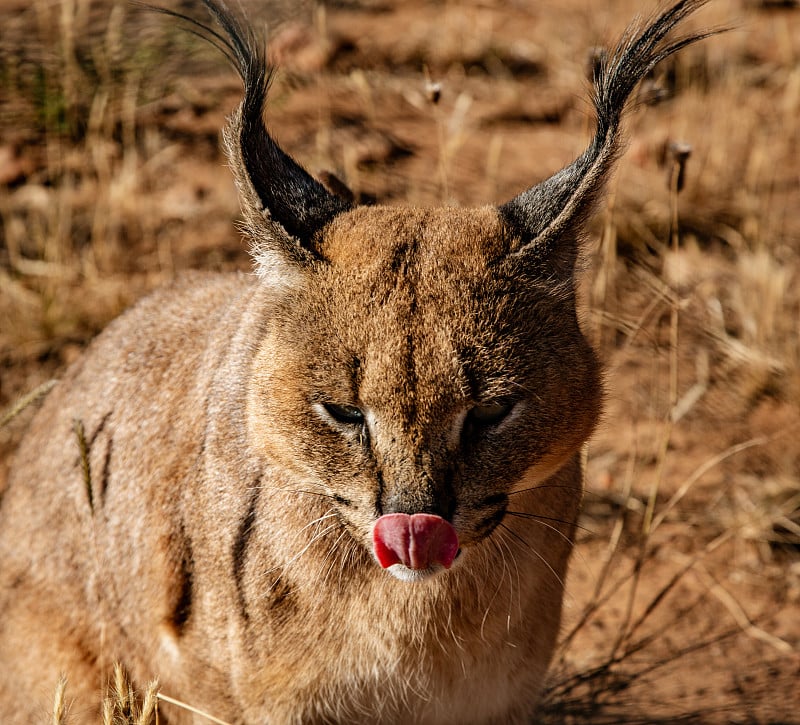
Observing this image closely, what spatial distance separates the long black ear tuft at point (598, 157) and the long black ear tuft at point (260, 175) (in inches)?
26.2

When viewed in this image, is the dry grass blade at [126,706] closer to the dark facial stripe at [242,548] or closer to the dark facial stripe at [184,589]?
the dark facial stripe at [184,589]

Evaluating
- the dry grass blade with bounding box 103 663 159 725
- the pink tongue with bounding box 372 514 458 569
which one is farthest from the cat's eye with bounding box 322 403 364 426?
the dry grass blade with bounding box 103 663 159 725

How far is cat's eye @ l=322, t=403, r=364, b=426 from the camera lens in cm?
327

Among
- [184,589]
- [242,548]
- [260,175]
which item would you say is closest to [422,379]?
[260,175]

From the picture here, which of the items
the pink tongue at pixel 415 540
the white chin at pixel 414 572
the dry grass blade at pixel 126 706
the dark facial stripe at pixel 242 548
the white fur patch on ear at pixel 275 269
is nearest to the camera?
the pink tongue at pixel 415 540

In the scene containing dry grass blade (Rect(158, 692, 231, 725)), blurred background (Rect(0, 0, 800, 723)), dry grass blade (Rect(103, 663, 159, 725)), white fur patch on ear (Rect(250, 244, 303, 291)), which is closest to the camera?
dry grass blade (Rect(103, 663, 159, 725))

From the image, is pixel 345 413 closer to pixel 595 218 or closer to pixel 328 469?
pixel 328 469

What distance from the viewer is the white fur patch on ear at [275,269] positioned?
3.52 m

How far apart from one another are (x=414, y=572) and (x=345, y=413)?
50cm

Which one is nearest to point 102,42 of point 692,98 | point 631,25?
point 692,98

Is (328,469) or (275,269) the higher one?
(275,269)

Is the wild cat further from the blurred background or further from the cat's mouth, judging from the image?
the blurred background

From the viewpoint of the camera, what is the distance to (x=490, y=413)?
129 inches

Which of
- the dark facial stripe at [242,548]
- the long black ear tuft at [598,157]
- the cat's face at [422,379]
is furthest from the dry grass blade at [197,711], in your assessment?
the long black ear tuft at [598,157]
